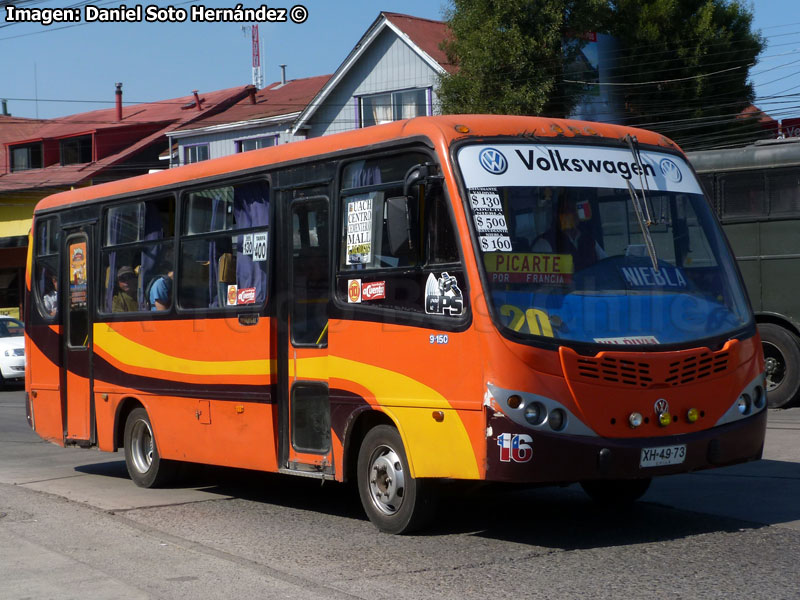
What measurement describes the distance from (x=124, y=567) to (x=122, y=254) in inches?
198

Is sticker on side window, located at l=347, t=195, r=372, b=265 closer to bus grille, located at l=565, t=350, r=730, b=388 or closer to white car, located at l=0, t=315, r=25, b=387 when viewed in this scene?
bus grille, located at l=565, t=350, r=730, b=388

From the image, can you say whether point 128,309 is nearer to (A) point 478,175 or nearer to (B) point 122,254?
(B) point 122,254

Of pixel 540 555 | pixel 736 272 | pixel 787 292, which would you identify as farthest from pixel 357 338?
pixel 787 292

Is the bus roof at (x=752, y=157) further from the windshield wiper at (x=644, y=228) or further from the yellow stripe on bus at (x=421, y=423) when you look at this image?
the yellow stripe on bus at (x=421, y=423)

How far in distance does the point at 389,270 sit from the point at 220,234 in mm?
2576

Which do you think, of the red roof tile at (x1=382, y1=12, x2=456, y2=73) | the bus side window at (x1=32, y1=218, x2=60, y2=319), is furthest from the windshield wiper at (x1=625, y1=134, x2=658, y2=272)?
the red roof tile at (x1=382, y1=12, x2=456, y2=73)

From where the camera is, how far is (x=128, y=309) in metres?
11.7

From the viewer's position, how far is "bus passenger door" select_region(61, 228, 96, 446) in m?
12.4

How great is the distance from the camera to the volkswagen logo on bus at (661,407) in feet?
25.0

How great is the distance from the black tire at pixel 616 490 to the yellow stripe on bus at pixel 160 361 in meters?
2.73

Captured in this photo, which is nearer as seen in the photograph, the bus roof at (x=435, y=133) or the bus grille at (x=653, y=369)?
the bus grille at (x=653, y=369)

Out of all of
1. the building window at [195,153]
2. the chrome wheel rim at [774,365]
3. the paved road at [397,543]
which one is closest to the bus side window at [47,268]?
the paved road at [397,543]

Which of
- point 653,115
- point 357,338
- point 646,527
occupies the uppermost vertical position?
point 653,115

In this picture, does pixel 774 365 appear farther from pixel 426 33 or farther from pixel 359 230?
pixel 426 33
